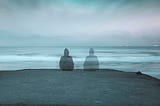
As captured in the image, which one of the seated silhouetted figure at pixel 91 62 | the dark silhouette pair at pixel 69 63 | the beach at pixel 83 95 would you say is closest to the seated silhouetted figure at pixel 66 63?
the dark silhouette pair at pixel 69 63

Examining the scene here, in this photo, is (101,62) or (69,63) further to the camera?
(101,62)

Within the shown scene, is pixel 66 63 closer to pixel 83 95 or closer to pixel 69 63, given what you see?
pixel 69 63

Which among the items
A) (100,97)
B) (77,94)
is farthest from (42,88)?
(100,97)

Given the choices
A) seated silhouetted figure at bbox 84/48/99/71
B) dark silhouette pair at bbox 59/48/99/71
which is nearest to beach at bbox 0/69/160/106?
dark silhouette pair at bbox 59/48/99/71

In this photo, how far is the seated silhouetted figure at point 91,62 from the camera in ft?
40.4

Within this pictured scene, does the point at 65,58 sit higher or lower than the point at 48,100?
higher

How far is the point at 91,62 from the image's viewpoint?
1259cm

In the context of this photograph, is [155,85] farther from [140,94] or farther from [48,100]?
[48,100]

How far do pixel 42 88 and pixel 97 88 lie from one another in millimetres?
1389

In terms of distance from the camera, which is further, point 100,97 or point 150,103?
point 100,97

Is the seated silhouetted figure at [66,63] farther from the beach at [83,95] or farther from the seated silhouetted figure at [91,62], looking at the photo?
the beach at [83,95]

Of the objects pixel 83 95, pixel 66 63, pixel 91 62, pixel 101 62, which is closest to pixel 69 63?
pixel 66 63

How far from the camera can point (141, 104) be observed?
5.31 metres

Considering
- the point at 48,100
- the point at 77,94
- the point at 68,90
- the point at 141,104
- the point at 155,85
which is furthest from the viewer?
the point at 155,85
